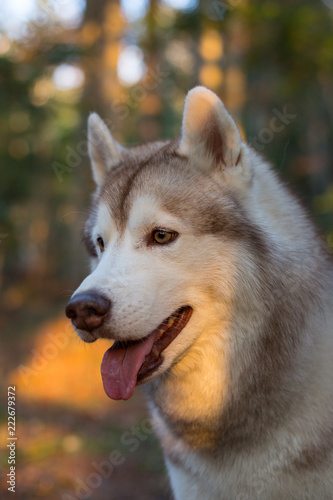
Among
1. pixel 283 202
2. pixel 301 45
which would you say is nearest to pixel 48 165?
pixel 301 45

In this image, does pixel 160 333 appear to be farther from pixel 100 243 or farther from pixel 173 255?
pixel 100 243

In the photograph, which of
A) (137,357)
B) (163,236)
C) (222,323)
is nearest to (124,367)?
(137,357)

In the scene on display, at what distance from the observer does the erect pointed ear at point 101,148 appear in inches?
141

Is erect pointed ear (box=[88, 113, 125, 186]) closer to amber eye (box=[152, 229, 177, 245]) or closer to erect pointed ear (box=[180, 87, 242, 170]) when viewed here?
erect pointed ear (box=[180, 87, 242, 170])

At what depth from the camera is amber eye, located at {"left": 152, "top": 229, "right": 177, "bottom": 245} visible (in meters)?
2.75

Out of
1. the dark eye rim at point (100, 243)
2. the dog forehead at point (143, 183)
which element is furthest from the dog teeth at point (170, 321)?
the dark eye rim at point (100, 243)

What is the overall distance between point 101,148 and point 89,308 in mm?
1690

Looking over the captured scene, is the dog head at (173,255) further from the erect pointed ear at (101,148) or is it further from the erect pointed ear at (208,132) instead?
the erect pointed ear at (101,148)

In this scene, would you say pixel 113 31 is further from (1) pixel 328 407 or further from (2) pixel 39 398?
(1) pixel 328 407

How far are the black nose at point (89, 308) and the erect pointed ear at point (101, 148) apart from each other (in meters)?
1.54

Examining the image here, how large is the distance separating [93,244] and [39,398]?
5.05 metres

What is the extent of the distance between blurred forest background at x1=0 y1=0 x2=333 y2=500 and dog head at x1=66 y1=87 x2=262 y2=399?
1.14 m

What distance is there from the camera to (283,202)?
3100 mm

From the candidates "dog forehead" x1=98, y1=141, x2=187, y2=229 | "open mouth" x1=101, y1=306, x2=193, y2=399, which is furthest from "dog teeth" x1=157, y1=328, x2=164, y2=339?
"dog forehead" x1=98, y1=141, x2=187, y2=229
